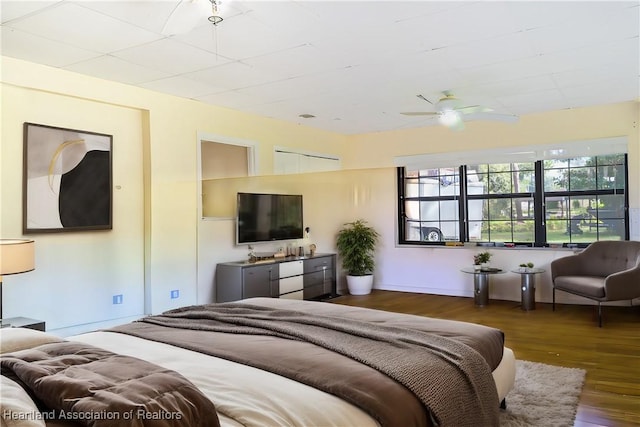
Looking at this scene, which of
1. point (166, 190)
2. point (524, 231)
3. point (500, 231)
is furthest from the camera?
point (500, 231)

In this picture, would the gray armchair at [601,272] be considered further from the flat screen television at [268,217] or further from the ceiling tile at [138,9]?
the ceiling tile at [138,9]

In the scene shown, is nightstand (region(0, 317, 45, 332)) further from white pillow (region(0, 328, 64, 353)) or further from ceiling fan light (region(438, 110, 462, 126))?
ceiling fan light (region(438, 110, 462, 126))

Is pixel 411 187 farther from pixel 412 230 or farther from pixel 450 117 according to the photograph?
pixel 450 117

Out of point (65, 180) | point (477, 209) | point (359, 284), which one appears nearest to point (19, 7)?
point (65, 180)

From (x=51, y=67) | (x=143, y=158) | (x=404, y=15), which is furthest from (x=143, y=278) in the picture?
(x=404, y=15)

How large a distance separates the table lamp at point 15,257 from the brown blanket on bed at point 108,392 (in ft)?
5.04

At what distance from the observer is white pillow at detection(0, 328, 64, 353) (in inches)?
79.0

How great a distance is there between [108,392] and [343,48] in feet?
9.90

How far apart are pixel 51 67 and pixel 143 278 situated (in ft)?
7.10

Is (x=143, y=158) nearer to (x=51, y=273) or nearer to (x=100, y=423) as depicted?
(x=51, y=273)

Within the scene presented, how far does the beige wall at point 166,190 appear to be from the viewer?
4.04 meters

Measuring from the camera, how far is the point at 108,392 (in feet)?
4.61

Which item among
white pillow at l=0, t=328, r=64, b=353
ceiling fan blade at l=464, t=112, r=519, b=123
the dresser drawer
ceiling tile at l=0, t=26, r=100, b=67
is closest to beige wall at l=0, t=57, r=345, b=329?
ceiling tile at l=0, t=26, r=100, b=67

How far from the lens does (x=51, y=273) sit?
4.14 meters
